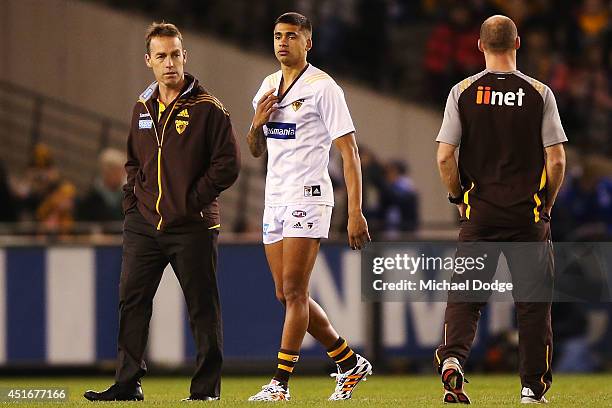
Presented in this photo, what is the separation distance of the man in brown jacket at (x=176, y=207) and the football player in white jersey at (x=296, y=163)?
0.42 metres

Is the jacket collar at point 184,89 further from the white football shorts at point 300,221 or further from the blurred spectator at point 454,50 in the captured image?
the blurred spectator at point 454,50

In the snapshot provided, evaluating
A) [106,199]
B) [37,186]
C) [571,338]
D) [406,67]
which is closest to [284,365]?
[571,338]

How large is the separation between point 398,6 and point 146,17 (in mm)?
3782

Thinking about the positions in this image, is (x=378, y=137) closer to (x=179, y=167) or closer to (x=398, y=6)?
(x=398, y=6)

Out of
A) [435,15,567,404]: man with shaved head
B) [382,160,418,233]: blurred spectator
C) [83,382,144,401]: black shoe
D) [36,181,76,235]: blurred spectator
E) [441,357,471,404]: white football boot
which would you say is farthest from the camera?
[382,160,418,233]: blurred spectator

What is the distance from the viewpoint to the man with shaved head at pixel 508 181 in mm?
8148

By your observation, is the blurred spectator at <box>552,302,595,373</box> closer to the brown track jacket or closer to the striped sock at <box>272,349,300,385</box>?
the striped sock at <box>272,349,300,385</box>

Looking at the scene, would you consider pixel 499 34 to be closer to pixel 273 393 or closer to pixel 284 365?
pixel 284 365

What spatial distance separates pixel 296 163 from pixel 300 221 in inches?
14.5

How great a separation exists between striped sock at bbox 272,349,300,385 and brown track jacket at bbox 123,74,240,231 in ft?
3.13

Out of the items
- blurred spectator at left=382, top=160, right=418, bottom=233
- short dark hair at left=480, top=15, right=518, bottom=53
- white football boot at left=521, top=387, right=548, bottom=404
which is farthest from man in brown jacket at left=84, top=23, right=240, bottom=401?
blurred spectator at left=382, top=160, right=418, bottom=233

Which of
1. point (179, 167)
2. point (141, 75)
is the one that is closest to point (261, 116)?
point (179, 167)

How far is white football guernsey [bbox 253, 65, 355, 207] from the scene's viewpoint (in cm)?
888

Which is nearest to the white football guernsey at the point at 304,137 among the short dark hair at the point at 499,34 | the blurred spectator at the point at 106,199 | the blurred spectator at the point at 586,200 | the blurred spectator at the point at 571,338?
the short dark hair at the point at 499,34
